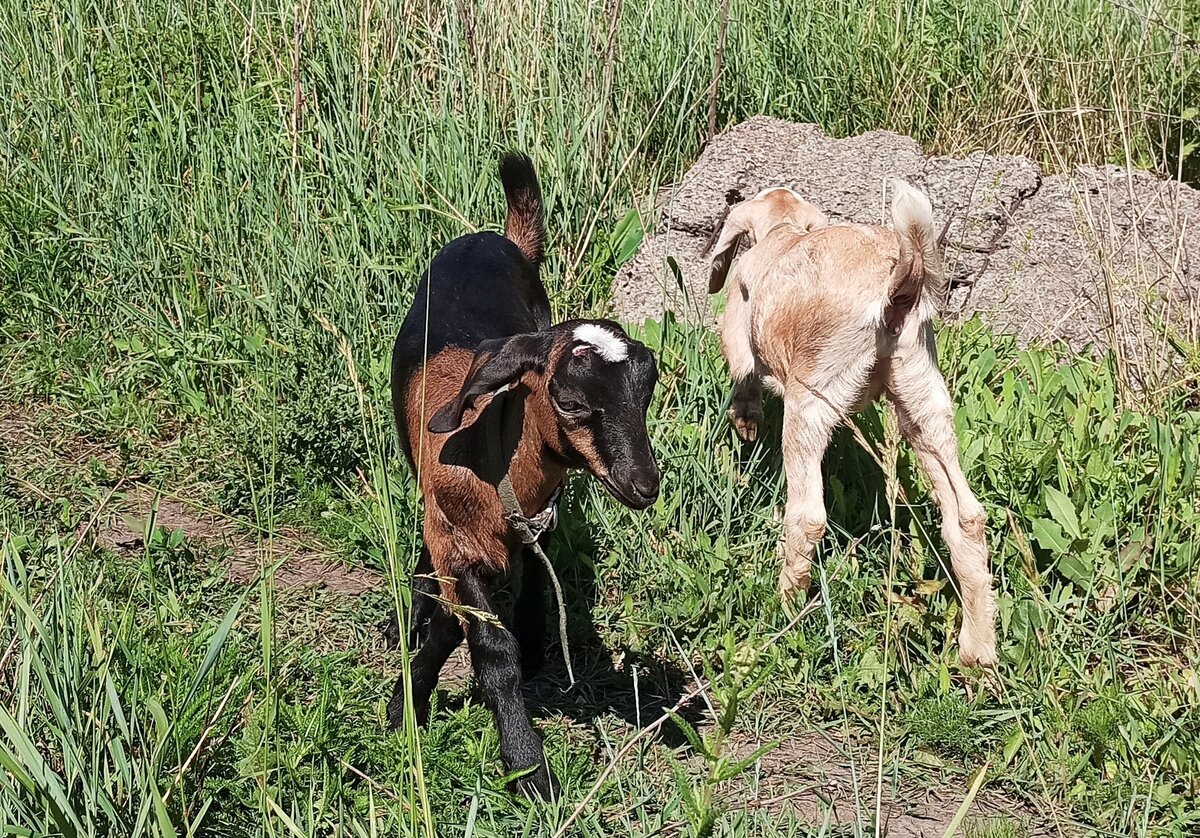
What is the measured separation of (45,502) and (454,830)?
2.35 meters

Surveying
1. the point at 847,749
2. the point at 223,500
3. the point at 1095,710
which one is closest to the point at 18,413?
the point at 223,500

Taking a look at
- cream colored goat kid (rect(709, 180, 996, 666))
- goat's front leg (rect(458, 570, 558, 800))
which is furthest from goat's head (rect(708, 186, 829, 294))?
goat's front leg (rect(458, 570, 558, 800))

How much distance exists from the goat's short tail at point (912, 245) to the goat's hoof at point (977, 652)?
1021mm

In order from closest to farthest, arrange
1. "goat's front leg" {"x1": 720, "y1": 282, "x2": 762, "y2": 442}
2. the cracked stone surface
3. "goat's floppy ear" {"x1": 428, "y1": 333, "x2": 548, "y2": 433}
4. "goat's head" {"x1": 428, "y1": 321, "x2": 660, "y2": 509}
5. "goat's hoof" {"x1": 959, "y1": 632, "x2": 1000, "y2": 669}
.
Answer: "goat's head" {"x1": 428, "y1": 321, "x2": 660, "y2": 509}
"goat's floppy ear" {"x1": 428, "y1": 333, "x2": 548, "y2": 433}
"goat's hoof" {"x1": 959, "y1": 632, "x2": 1000, "y2": 669}
"goat's front leg" {"x1": 720, "y1": 282, "x2": 762, "y2": 442}
the cracked stone surface

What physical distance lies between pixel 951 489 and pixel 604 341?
145cm

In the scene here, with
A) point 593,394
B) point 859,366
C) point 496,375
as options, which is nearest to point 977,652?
point 859,366

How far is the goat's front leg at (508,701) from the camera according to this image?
3176mm

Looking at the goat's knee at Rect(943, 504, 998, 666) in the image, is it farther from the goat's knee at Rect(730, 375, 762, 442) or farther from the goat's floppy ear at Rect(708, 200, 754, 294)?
the goat's floppy ear at Rect(708, 200, 754, 294)

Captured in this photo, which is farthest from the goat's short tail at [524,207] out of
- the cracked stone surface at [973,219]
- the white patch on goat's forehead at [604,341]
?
the white patch on goat's forehead at [604,341]

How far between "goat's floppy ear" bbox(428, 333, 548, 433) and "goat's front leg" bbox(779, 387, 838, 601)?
1140mm

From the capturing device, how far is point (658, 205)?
18.7 feet

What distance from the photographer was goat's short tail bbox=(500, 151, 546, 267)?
14.8 feet

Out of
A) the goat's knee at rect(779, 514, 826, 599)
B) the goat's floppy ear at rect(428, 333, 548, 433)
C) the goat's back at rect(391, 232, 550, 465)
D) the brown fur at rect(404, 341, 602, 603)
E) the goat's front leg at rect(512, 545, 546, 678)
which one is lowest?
the goat's front leg at rect(512, 545, 546, 678)

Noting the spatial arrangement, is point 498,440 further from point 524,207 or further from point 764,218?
point 764,218
